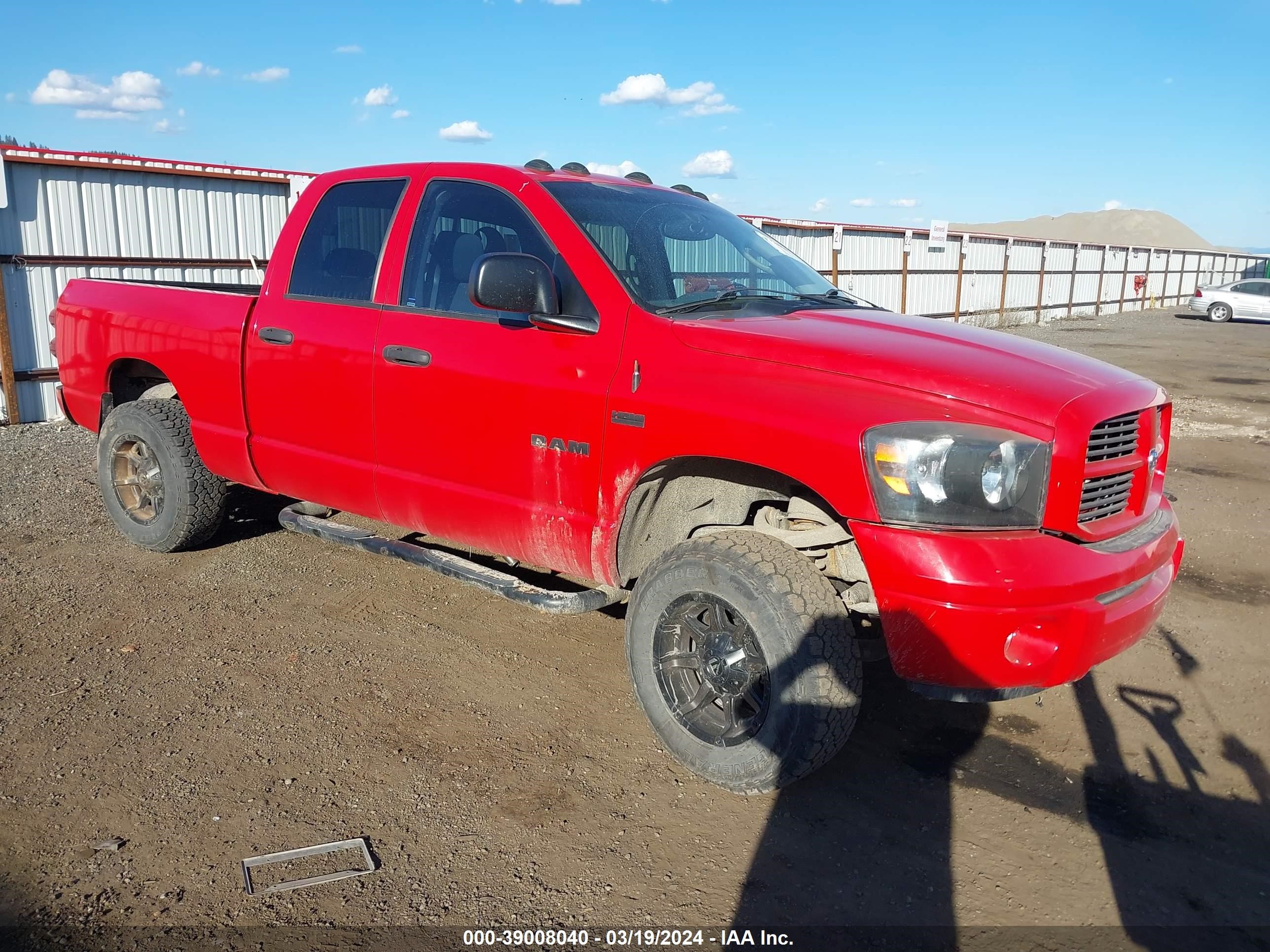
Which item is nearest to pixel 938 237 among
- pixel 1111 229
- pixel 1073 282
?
pixel 1073 282

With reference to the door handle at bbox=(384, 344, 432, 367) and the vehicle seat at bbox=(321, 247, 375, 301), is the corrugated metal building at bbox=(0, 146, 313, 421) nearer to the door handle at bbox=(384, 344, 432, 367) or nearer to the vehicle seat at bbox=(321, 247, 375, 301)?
the vehicle seat at bbox=(321, 247, 375, 301)

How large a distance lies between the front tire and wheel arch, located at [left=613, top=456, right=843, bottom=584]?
0.17m

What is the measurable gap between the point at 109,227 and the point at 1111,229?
16542 cm

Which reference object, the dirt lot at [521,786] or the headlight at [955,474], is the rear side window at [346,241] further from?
the headlight at [955,474]

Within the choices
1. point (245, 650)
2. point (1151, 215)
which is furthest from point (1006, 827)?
point (1151, 215)

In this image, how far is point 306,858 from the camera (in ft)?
9.70

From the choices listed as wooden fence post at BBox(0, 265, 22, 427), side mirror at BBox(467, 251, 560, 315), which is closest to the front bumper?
side mirror at BBox(467, 251, 560, 315)

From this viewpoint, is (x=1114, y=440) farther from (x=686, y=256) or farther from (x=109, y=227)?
(x=109, y=227)

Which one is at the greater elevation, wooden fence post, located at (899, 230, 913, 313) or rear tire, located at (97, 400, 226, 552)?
wooden fence post, located at (899, 230, 913, 313)

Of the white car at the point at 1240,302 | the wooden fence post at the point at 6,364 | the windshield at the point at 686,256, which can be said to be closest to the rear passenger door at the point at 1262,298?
the white car at the point at 1240,302

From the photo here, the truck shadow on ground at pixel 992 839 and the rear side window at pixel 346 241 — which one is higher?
the rear side window at pixel 346 241

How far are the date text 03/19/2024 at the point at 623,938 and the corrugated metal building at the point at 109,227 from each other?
880 cm

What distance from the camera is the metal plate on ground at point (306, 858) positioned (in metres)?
2.81

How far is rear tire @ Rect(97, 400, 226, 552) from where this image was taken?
17.3 ft
